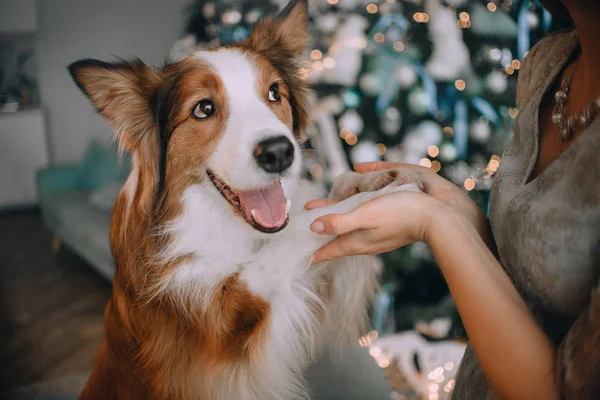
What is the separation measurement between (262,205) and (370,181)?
243 mm

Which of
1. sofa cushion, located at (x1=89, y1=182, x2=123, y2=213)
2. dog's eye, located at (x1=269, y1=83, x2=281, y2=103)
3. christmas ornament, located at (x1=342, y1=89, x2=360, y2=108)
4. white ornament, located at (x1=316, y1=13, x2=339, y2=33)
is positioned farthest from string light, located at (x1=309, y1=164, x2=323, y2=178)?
sofa cushion, located at (x1=89, y1=182, x2=123, y2=213)

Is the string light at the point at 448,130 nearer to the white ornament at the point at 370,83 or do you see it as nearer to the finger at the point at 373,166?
the white ornament at the point at 370,83

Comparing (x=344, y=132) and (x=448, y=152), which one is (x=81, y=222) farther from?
(x=448, y=152)

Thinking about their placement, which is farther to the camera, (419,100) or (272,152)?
(419,100)

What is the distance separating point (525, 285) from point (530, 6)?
1650 mm

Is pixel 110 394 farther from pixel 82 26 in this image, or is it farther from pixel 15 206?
pixel 82 26

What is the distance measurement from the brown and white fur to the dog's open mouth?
2 cm

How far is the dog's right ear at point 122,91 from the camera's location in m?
0.89

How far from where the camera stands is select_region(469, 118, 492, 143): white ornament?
196cm

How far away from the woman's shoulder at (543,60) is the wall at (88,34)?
0.97 metres

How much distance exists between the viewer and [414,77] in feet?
6.26

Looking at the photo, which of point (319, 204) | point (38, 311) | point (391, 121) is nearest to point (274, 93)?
point (319, 204)

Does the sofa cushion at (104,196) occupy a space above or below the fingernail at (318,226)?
below

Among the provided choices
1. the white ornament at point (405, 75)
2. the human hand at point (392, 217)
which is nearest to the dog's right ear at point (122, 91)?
the human hand at point (392, 217)
